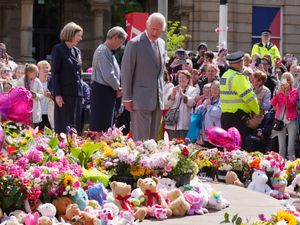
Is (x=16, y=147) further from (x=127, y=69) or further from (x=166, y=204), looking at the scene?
(x=127, y=69)

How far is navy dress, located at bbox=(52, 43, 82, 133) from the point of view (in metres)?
12.9

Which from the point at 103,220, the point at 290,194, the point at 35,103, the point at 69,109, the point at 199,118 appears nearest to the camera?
the point at 103,220

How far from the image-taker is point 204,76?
17531 millimetres

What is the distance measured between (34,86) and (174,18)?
1802cm

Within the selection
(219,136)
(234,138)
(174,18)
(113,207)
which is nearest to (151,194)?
(113,207)

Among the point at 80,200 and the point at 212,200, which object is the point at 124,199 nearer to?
the point at 80,200

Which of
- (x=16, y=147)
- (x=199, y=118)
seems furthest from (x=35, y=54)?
(x=16, y=147)

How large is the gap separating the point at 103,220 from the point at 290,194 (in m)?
4.65

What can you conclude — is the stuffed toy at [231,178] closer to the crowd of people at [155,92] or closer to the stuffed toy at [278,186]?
the stuffed toy at [278,186]

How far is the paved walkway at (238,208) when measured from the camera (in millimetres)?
8406

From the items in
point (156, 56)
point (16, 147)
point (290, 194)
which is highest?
point (156, 56)

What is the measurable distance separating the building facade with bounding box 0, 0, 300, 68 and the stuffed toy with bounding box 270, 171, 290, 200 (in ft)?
66.8

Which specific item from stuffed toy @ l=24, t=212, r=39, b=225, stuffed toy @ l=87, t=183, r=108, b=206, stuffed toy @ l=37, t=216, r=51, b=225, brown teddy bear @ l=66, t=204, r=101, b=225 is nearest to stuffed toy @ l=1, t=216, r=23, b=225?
stuffed toy @ l=24, t=212, r=39, b=225

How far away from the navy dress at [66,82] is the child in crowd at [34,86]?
3214 mm
